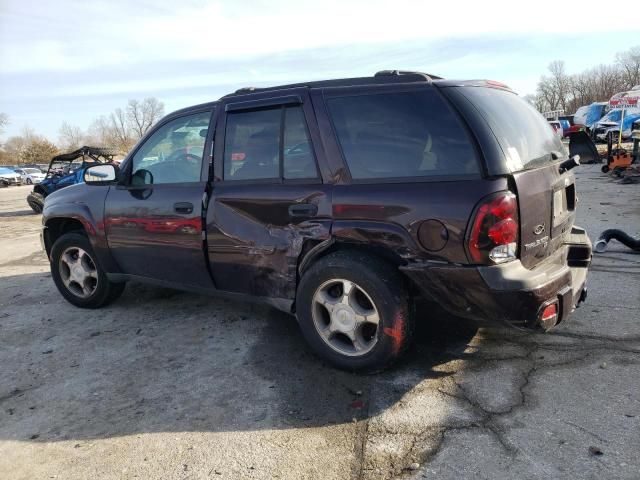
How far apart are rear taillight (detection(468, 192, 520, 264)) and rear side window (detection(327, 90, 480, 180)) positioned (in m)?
0.22

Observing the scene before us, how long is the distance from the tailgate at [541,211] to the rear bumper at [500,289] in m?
0.11

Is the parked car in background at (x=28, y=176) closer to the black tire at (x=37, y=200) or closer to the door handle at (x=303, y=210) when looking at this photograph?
the black tire at (x=37, y=200)

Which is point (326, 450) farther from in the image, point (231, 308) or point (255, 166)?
point (231, 308)

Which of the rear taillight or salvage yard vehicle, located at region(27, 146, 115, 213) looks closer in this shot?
the rear taillight

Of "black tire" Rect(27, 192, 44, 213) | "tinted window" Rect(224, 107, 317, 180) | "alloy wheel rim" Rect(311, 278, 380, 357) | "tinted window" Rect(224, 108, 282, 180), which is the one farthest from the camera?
"black tire" Rect(27, 192, 44, 213)

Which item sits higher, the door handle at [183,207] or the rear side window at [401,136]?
the rear side window at [401,136]

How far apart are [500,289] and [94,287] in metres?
3.99

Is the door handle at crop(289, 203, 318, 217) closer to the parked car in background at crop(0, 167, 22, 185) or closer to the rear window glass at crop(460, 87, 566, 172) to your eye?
the rear window glass at crop(460, 87, 566, 172)

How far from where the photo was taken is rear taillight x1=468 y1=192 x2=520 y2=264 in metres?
2.73

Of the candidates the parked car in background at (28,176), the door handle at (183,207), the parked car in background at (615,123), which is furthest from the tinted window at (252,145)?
the parked car in background at (28,176)

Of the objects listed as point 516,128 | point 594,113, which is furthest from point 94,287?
point 594,113

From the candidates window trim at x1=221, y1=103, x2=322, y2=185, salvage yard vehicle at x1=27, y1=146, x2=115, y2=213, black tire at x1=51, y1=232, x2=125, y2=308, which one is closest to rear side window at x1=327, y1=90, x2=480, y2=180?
window trim at x1=221, y1=103, x2=322, y2=185

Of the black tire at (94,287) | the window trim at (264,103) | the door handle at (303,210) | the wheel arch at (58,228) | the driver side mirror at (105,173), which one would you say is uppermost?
the window trim at (264,103)

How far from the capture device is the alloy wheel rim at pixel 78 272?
4939 millimetres
